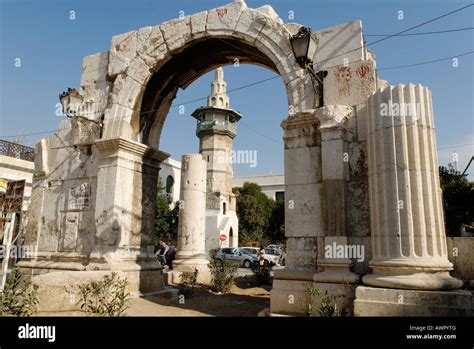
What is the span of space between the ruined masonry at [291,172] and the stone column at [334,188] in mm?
15

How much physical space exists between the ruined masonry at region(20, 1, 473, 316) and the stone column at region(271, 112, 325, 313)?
0.02 m

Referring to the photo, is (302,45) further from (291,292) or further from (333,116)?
(291,292)

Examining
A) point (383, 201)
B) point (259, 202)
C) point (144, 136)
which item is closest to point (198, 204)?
point (144, 136)

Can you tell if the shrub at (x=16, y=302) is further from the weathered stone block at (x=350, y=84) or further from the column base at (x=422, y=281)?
the weathered stone block at (x=350, y=84)

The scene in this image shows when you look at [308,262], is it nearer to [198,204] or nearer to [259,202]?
[198,204]

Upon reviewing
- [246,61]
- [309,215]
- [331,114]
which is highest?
[246,61]

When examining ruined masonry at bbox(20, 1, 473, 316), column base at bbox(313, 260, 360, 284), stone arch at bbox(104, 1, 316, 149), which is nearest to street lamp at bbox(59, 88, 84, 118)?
ruined masonry at bbox(20, 1, 473, 316)

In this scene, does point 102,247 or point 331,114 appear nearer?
point 331,114

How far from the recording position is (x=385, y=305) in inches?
159

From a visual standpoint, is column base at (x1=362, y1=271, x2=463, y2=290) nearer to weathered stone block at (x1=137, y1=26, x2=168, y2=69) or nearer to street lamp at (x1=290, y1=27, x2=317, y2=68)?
street lamp at (x1=290, y1=27, x2=317, y2=68)

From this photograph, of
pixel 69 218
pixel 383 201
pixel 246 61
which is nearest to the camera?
pixel 383 201

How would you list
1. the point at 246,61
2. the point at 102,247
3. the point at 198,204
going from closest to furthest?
the point at 102,247 < the point at 246,61 < the point at 198,204

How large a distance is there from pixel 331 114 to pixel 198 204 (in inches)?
315

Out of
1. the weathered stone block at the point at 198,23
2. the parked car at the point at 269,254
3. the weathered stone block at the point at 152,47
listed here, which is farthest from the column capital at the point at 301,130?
the parked car at the point at 269,254
